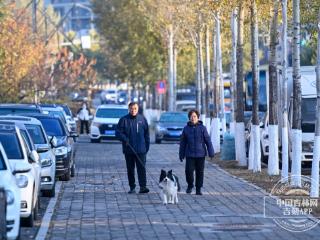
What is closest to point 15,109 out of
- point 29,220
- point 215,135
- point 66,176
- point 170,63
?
point 66,176

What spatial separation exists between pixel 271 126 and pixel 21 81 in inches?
1030

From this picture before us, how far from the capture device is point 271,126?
85.9ft

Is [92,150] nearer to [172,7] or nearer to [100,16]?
[172,7]

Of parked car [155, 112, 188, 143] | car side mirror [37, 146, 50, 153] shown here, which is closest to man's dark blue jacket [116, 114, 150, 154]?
car side mirror [37, 146, 50, 153]

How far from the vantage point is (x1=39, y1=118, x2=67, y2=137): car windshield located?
1063 inches

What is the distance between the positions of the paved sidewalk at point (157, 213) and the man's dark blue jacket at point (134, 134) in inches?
37.8

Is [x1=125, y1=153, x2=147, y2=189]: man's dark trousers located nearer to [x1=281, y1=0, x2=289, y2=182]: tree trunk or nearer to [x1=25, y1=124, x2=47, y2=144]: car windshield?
[x1=25, y1=124, x2=47, y2=144]: car windshield

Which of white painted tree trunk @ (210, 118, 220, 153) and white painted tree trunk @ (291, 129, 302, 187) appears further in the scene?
white painted tree trunk @ (210, 118, 220, 153)

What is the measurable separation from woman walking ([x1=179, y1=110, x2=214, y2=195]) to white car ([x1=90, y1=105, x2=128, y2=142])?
1030 inches

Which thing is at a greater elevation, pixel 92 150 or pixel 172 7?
pixel 172 7

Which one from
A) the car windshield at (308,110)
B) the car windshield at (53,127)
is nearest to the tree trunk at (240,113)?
the car windshield at (308,110)

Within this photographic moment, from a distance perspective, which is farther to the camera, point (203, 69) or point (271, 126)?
point (203, 69)

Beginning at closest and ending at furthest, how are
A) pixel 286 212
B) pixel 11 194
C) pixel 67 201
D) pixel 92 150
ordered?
1. pixel 11 194
2. pixel 286 212
3. pixel 67 201
4. pixel 92 150

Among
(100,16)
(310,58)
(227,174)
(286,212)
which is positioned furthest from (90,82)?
(286,212)
